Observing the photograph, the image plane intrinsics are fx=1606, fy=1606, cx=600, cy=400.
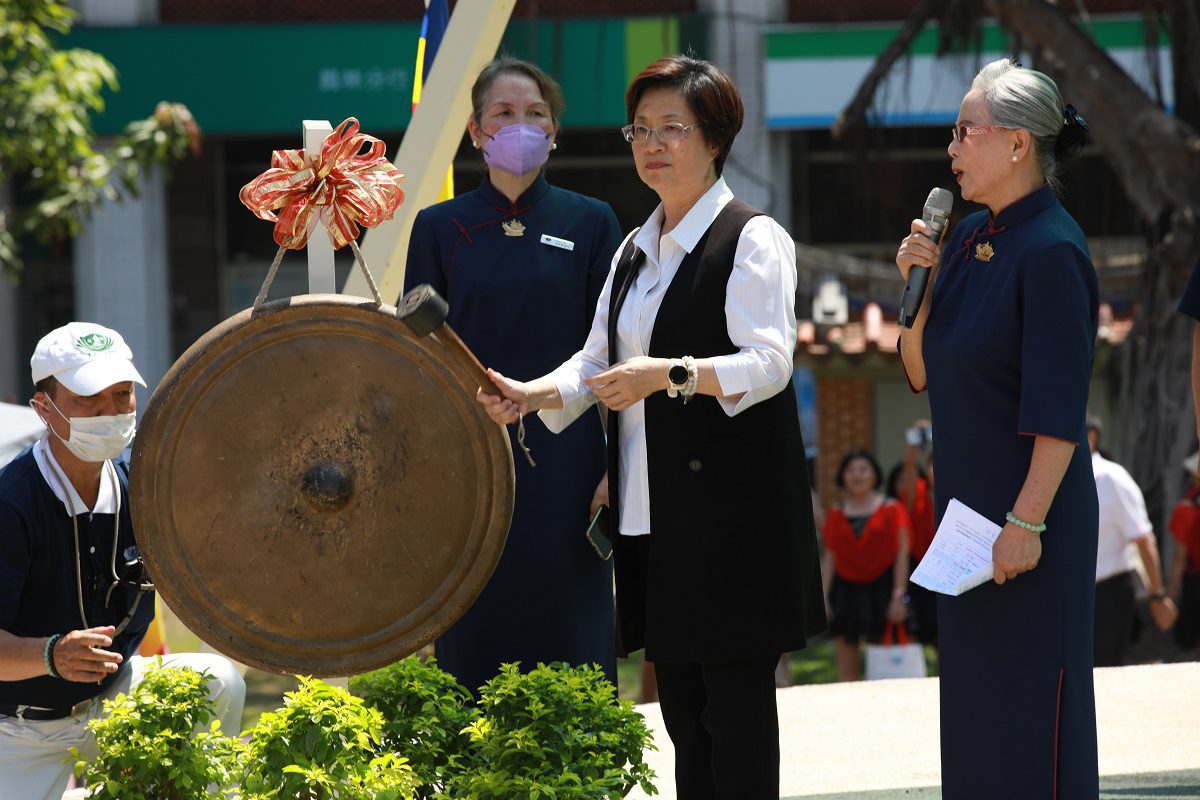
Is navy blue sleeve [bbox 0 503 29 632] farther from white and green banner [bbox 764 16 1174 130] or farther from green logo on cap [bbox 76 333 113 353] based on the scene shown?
white and green banner [bbox 764 16 1174 130]

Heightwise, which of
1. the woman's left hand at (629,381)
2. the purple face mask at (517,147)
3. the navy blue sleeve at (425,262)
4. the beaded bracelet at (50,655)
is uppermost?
the purple face mask at (517,147)

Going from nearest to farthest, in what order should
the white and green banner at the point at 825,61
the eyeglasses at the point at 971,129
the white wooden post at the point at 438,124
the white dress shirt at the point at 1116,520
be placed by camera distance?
the eyeglasses at the point at 971,129, the white wooden post at the point at 438,124, the white dress shirt at the point at 1116,520, the white and green banner at the point at 825,61

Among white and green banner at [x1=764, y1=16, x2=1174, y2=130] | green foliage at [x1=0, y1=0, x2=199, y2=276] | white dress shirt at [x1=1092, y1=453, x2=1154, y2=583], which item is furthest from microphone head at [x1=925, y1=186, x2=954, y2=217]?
white and green banner at [x1=764, y1=16, x2=1174, y2=130]

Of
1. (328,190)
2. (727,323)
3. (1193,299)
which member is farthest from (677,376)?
(1193,299)

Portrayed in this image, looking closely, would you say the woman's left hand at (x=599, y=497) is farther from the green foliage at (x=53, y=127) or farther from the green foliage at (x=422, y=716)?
the green foliage at (x=53, y=127)

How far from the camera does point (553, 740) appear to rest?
3521mm

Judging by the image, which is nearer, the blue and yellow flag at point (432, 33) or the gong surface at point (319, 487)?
the gong surface at point (319, 487)

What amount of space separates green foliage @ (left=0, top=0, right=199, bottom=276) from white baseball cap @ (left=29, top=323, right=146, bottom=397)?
5.29 meters

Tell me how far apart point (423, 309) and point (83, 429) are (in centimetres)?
103

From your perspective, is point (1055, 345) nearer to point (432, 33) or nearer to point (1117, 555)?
point (432, 33)

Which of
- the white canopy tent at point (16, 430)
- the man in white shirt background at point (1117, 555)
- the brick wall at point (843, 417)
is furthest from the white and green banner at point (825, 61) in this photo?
the white canopy tent at point (16, 430)

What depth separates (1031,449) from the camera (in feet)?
10.7

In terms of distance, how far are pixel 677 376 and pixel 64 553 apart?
1.61 m

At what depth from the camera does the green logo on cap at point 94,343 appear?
3.77 metres
